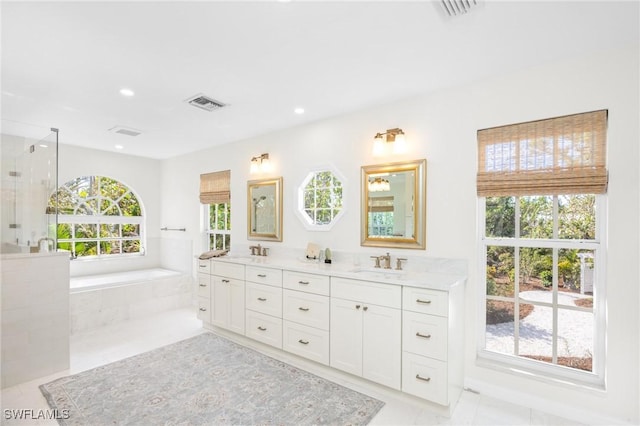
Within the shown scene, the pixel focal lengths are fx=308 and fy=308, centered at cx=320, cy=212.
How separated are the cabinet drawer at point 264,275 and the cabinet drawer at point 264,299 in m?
0.05

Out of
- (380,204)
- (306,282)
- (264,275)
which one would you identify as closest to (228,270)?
(264,275)

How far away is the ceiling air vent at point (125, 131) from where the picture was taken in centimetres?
368

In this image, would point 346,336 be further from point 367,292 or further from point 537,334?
point 537,334

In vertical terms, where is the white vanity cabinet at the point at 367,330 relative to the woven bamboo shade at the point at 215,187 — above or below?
below

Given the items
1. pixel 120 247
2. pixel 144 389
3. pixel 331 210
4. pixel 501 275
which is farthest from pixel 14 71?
pixel 501 275

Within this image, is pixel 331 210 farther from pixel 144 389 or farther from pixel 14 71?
pixel 14 71

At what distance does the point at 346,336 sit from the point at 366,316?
266 mm

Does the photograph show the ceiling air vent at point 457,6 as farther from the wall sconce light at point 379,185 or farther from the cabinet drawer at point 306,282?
the cabinet drawer at point 306,282

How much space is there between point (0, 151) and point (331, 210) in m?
3.09

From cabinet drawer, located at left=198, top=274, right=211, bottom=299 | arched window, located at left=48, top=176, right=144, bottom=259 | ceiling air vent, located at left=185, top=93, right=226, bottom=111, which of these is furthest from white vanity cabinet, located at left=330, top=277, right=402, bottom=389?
arched window, located at left=48, top=176, right=144, bottom=259

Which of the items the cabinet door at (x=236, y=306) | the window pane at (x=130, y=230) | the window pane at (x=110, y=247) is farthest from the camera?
the window pane at (x=130, y=230)

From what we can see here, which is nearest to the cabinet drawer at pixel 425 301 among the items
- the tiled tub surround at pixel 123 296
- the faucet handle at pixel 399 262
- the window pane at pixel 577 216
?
the faucet handle at pixel 399 262

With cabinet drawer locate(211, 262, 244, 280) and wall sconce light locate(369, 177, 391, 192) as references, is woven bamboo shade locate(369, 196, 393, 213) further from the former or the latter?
cabinet drawer locate(211, 262, 244, 280)

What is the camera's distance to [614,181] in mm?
1959
